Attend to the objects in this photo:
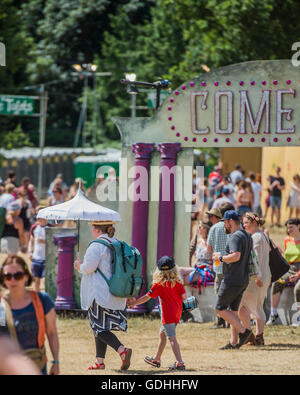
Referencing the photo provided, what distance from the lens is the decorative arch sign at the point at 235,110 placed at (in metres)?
13.1

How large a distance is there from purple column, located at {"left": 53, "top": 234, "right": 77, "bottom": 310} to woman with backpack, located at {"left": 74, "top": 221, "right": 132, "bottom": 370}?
13.8ft

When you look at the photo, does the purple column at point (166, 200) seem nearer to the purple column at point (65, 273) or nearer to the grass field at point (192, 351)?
the grass field at point (192, 351)

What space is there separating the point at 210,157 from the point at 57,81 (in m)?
16.9

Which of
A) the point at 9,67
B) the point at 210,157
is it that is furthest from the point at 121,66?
the point at 9,67

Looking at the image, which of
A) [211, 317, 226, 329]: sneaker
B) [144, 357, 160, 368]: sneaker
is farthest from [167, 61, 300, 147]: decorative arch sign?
[144, 357, 160, 368]: sneaker

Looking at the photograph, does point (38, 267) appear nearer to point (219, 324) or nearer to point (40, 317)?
point (219, 324)

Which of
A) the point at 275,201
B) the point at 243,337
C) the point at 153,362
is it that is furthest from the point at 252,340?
the point at 275,201

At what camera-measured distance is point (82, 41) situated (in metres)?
59.2

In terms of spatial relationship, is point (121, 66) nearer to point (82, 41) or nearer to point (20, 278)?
point (82, 41)

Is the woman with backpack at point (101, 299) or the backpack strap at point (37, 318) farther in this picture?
the woman with backpack at point (101, 299)

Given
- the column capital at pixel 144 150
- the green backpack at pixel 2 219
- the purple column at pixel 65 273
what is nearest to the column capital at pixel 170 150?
the column capital at pixel 144 150

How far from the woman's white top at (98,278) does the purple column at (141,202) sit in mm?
3932

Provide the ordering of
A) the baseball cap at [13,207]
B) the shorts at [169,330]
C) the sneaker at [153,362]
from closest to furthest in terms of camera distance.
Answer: the shorts at [169,330] → the sneaker at [153,362] → the baseball cap at [13,207]

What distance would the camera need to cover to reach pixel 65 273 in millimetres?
14391
